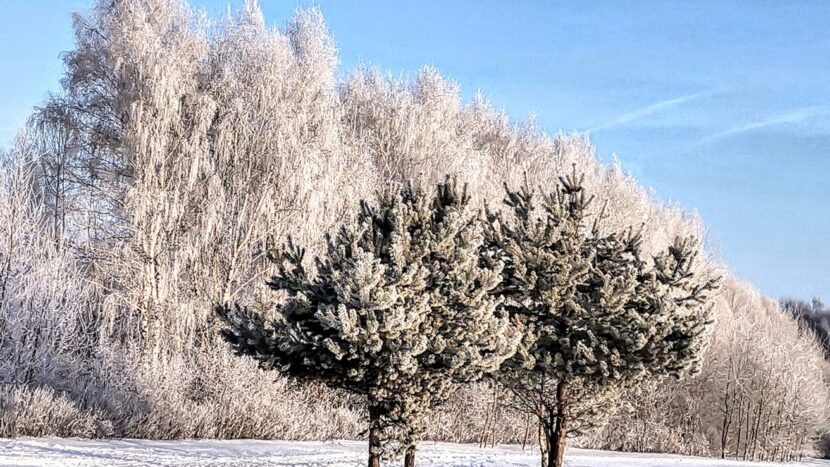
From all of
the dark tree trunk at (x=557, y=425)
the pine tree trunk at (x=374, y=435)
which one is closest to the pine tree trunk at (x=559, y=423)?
the dark tree trunk at (x=557, y=425)

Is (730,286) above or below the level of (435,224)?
above

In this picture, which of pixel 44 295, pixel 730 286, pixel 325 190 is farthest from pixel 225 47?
pixel 730 286

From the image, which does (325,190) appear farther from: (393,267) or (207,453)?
(393,267)

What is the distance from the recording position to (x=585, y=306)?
35.5 feet

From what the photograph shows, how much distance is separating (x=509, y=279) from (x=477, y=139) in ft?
69.2

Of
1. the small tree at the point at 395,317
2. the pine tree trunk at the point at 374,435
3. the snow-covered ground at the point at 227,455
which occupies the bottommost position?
the snow-covered ground at the point at 227,455

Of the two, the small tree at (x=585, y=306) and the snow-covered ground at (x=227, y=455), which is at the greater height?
the small tree at (x=585, y=306)

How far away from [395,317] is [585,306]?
11.3ft

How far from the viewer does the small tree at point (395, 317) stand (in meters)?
8.77

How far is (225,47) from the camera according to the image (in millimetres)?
20875

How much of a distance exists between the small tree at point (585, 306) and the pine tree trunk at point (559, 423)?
0.05ft

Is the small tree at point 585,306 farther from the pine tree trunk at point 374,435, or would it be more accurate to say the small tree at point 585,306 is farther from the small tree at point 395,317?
the pine tree trunk at point 374,435

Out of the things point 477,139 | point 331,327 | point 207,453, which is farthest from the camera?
point 477,139

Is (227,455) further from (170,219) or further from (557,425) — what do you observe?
(557,425)
